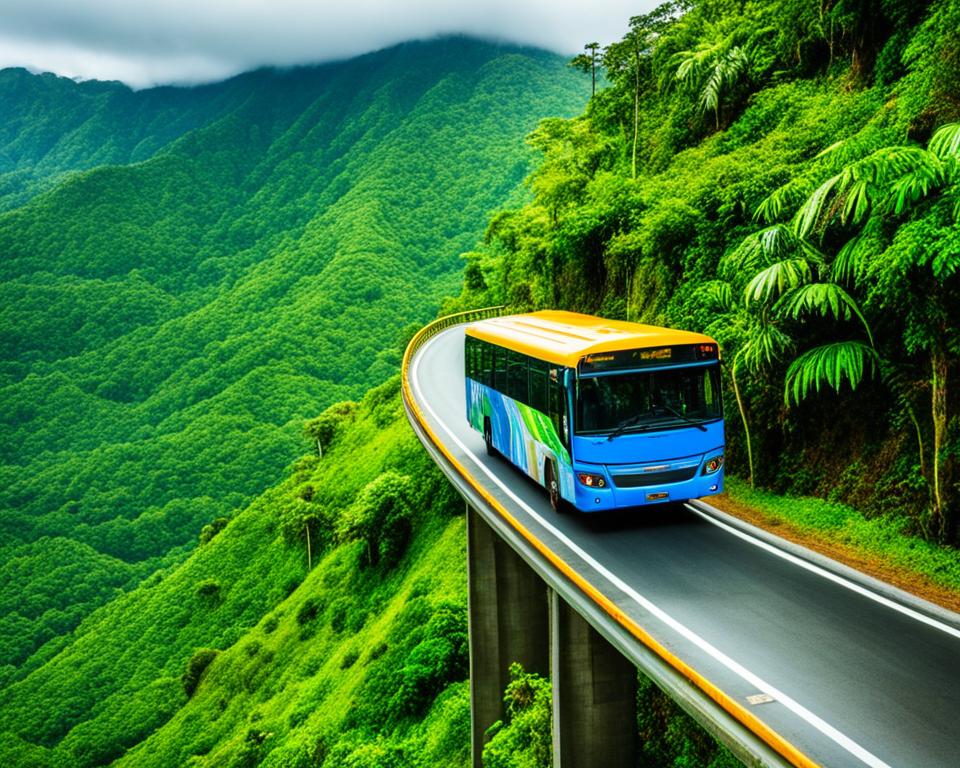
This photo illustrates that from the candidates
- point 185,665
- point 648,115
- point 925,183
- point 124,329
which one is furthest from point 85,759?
point 124,329

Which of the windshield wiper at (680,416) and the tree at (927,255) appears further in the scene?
the windshield wiper at (680,416)

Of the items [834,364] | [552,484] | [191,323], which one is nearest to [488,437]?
[552,484]

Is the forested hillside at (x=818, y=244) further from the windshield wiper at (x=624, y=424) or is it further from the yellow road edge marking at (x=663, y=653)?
the yellow road edge marking at (x=663, y=653)

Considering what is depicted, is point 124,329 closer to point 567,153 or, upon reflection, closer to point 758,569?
point 567,153

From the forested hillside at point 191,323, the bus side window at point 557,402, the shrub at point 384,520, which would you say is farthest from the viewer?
the forested hillside at point 191,323

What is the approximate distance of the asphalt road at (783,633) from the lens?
6902mm

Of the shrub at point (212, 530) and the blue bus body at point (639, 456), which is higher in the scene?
the blue bus body at point (639, 456)

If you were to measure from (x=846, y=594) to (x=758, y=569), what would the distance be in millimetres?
1298

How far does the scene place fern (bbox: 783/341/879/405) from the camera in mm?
12211

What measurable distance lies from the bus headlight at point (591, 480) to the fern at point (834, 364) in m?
3.36

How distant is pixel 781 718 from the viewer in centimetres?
713

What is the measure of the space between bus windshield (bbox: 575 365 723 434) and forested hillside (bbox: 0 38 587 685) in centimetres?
7843

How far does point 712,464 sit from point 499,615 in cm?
968

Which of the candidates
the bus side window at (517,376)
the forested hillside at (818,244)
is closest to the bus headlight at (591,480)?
the bus side window at (517,376)
